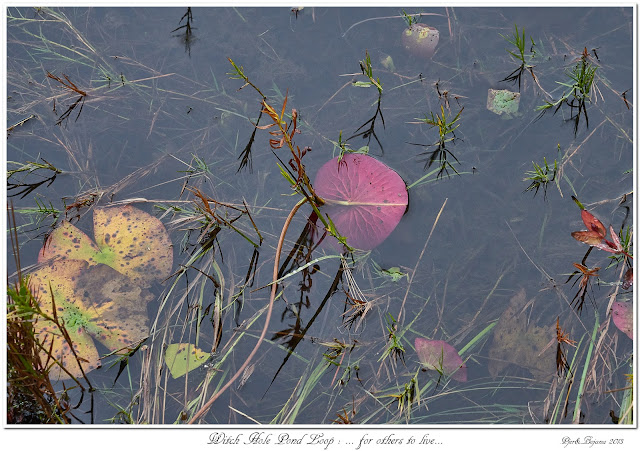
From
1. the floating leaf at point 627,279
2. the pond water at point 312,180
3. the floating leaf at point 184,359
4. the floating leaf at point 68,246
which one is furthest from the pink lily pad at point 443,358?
the floating leaf at point 68,246

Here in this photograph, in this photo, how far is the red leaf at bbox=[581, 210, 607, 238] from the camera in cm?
194

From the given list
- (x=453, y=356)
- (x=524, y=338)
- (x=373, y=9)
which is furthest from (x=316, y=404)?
(x=373, y=9)

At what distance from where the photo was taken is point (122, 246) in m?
2.08

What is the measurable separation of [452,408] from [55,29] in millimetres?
2412

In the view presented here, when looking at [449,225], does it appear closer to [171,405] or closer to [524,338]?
[524,338]

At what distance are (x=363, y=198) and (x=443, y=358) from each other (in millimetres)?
684

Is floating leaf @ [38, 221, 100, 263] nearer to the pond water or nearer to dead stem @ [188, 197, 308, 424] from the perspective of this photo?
the pond water

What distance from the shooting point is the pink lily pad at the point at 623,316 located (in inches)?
75.6

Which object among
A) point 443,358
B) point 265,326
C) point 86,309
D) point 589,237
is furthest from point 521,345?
point 86,309

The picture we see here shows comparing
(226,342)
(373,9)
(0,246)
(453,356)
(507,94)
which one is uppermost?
(373,9)

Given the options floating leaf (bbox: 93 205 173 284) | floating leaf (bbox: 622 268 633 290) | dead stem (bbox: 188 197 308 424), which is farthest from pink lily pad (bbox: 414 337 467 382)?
floating leaf (bbox: 93 205 173 284)

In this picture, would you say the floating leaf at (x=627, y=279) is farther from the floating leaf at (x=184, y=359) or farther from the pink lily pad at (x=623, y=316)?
the floating leaf at (x=184, y=359)

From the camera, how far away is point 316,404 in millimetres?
1931

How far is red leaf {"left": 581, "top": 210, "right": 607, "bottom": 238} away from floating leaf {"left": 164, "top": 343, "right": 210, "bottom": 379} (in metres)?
1.52
